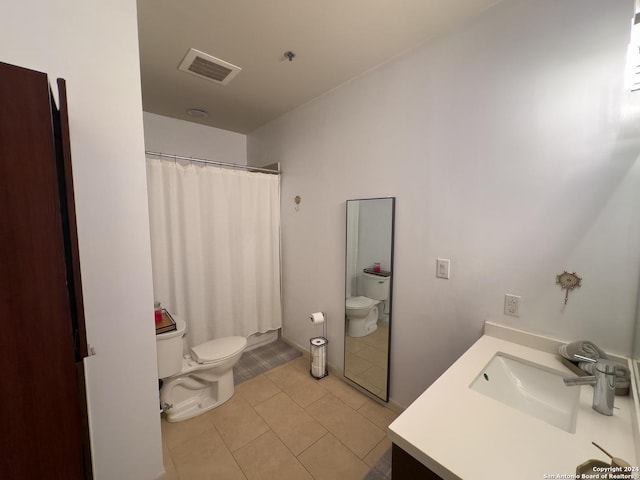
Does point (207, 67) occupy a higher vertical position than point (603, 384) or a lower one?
higher

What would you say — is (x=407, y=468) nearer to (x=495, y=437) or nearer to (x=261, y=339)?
(x=495, y=437)

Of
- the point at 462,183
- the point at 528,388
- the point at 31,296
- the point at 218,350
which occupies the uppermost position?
the point at 462,183

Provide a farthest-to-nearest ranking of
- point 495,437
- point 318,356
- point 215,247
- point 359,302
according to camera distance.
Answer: point 215,247 < point 318,356 < point 359,302 < point 495,437

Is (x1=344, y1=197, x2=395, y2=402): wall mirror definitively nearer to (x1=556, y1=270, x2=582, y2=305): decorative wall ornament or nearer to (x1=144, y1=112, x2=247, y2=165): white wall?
(x1=556, y1=270, x2=582, y2=305): decorative wall ornament

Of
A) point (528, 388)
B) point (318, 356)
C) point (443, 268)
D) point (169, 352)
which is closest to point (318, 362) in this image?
point (318, 356)

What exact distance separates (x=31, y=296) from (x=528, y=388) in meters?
1.77

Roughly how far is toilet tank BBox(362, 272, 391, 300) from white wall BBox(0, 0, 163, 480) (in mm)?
1423

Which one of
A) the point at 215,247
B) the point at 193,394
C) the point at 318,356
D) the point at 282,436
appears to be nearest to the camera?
the point at 282,436

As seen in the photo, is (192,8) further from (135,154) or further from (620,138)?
(620,138)

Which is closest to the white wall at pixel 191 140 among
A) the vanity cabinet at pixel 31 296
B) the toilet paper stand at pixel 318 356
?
the toilet paper stand at pixel 318 356

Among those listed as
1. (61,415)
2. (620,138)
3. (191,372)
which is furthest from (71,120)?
(620,138)

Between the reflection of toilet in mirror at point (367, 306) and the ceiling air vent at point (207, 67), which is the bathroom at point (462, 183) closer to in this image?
the reflection of toilet in mirror at point (367, 306)

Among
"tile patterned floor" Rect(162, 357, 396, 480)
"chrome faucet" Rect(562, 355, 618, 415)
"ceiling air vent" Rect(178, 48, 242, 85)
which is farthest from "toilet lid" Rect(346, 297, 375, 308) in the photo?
"ceiling air vent" Rect(178, 48, 242, 85)

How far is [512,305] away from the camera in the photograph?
1.29 meters
